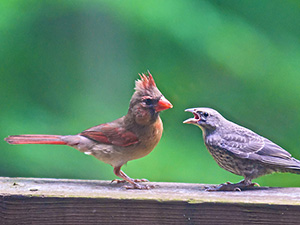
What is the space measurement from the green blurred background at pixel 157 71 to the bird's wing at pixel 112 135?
0.88 m

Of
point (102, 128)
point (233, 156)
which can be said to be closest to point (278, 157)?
point (233, 156)

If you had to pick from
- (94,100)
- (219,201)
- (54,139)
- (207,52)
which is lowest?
(219,201)

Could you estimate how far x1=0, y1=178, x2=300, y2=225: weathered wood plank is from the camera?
6.61 feet

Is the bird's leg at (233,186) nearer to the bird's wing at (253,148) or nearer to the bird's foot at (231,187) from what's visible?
the bird's foot at (231,187)

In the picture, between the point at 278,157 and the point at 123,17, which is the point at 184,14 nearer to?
the point at 123,17

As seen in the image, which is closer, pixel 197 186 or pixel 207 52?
pixel 197 186

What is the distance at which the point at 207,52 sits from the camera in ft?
12.1

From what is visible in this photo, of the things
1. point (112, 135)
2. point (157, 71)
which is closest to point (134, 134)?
point (112, 135)

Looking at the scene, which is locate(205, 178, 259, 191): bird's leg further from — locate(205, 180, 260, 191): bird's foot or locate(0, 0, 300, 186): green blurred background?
locate(0, 0, 300, 186): green blurred background

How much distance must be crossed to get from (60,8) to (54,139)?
1.44 metres

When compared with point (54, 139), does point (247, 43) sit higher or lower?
higher

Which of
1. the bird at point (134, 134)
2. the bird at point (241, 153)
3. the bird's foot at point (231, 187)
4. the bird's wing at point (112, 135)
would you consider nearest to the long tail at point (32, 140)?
the bird at point (134, 134)

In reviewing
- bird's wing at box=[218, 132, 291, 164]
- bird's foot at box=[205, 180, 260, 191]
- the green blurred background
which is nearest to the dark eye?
bird's wing at box=[218, 132, 291, 164]

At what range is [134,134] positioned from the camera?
2637 millimetres
